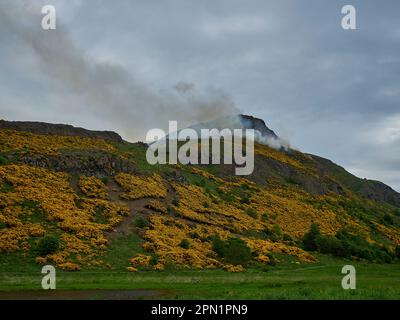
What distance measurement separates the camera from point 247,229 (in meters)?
98.7

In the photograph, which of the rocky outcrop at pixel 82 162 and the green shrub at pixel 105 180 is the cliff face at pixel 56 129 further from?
the green shrub at pixel 105 180

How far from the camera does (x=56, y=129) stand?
12725 cm

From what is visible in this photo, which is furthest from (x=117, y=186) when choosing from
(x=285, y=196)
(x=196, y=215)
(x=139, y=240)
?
(x=285, y=196)

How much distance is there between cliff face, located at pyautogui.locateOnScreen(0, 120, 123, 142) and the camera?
4675 inches

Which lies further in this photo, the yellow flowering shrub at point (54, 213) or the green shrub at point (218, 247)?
the green shrub at point (218, 247)

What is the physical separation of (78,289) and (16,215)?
106ft

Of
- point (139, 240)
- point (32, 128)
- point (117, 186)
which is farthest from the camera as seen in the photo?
point (32, 128)

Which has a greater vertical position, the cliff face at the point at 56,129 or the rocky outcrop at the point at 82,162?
the cliff face at the point at 56,129

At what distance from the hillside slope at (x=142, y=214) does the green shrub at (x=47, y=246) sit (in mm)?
263

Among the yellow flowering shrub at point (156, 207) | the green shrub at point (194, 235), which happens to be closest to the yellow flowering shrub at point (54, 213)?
the yellow flowering shrub at point (156, 207)

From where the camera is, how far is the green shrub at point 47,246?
194 ft

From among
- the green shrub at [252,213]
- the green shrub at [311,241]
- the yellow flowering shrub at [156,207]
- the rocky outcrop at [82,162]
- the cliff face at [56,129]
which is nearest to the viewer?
the rocky outcrop at [82,162]

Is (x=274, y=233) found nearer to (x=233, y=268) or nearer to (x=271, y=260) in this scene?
(x=271, y=260)
